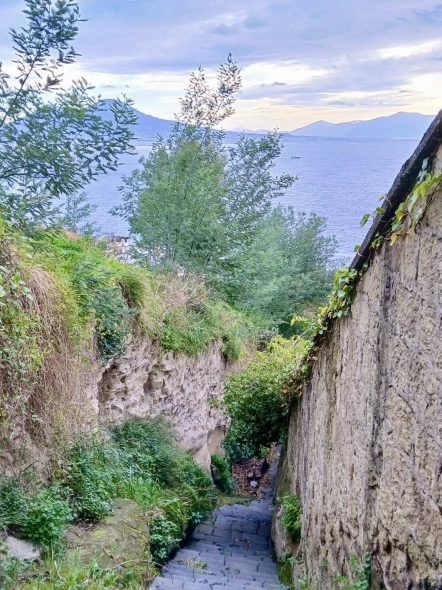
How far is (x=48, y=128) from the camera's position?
4012mm

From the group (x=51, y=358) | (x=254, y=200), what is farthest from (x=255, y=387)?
(x=254, y=200)

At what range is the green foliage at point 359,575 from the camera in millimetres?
2777

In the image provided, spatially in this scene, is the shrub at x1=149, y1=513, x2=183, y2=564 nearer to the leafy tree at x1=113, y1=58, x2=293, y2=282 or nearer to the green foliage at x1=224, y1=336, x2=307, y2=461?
the green foliage at x1=224, y1=336, x2=307, y2=461

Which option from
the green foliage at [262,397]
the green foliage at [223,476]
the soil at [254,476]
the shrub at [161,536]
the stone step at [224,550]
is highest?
the green foliage at [262,397]

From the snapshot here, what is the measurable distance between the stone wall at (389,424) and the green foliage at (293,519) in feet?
3.68

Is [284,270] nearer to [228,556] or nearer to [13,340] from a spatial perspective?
[228,556]

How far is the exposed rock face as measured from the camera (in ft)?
20.6

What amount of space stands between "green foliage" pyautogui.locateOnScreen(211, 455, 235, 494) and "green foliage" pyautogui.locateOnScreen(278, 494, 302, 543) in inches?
178

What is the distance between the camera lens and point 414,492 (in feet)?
7.07

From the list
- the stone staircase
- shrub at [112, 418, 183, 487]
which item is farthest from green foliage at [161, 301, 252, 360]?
the stone staircase

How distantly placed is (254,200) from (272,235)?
4870mm

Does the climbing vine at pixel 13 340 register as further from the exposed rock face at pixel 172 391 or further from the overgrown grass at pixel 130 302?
the exposed rock face at pixel 172 391

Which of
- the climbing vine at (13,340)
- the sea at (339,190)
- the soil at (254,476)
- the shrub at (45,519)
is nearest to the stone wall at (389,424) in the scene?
the shrub at (45,519)

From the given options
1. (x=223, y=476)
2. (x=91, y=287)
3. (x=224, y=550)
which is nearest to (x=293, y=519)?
(x=224, y=550)
